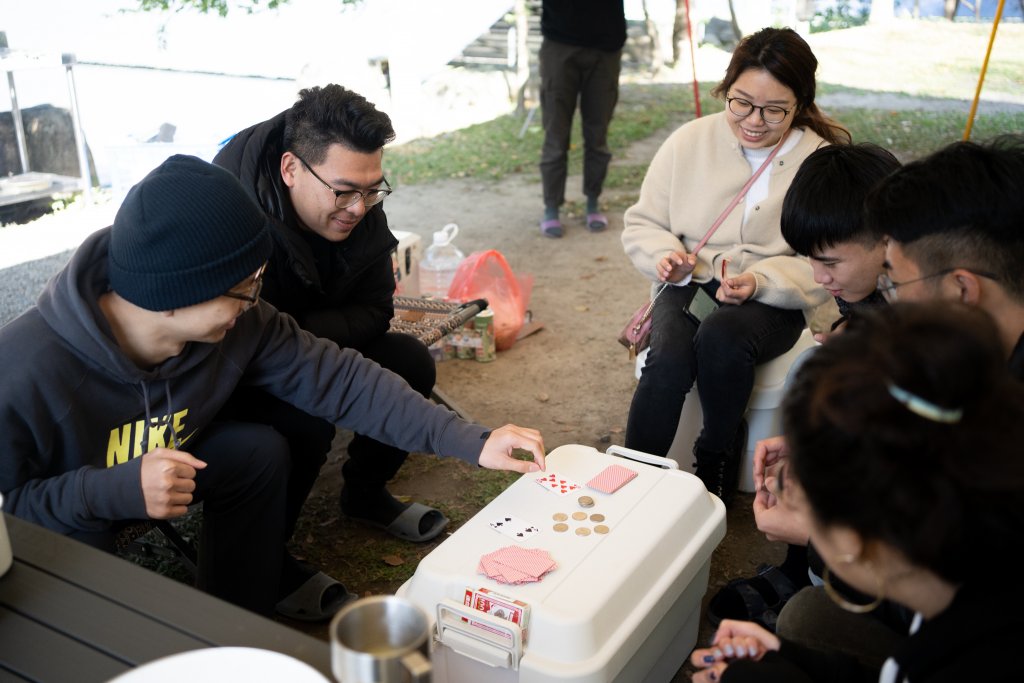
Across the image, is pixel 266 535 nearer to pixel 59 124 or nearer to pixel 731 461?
pixel 731 461

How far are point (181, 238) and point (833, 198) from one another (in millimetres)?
1475

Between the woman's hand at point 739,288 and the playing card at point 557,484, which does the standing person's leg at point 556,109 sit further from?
the playing card at point 557,484

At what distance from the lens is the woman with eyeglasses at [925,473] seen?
94cm

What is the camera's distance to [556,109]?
521 centimetres

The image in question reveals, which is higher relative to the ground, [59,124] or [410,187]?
[59,124]

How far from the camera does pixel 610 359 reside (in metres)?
3.85

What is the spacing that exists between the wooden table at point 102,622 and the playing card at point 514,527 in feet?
2.15

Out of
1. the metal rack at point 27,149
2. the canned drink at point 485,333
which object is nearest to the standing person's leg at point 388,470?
the canned drink at point 485,333

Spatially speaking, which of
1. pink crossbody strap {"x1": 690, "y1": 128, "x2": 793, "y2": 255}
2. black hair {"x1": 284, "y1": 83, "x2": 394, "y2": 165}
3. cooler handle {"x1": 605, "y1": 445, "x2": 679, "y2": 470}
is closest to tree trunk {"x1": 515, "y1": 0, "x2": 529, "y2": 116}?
pink crossbody strap {"x1": 690, "y1": 128, "x2": 793, "y2": 255}

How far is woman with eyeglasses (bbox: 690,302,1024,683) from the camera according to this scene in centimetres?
94

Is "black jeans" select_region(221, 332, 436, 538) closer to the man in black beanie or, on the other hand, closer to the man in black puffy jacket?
the man in black puffy jacket

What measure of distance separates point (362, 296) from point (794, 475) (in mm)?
1743

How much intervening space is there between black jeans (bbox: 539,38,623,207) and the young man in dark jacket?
2854mm

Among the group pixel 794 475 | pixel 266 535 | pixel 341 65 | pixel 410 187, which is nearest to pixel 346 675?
pixel 794 475
